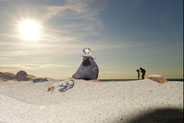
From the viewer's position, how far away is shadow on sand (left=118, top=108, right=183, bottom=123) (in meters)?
5.81

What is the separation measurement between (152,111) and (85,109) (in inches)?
80.8

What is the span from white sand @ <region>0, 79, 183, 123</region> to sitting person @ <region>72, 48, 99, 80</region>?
3.90 feet

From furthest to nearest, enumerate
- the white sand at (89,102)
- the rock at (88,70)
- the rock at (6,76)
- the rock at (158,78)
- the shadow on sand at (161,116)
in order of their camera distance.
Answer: the rock at (6,76), the rock at (88,70), the rock at (158,78), the white sand at (89,102), the shadow on sand at (161,116)

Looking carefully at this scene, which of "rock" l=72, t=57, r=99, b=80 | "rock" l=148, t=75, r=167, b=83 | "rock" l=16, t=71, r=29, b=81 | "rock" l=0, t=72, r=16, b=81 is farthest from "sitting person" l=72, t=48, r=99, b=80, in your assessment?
"rock" l=0, t=72, r=16, b=81

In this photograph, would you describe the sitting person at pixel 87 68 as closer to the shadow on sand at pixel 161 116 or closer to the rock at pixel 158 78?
the rock at pixel 158 78

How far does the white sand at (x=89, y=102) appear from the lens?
6379 millimetres

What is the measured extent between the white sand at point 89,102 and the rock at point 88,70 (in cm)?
118

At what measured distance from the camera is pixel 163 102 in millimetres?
7035

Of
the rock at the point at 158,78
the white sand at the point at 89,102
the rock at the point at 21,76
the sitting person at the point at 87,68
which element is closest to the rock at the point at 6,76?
the rock at the point at 21,76

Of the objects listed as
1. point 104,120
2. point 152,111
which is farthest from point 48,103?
point 152,111

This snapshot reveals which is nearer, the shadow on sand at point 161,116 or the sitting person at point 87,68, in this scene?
the shadow on sand at point 161,116

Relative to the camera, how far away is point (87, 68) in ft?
37.2

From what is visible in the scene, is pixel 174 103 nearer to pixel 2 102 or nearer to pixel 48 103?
pixel 48 103

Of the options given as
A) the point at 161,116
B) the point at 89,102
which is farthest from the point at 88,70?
the point at 161,116
